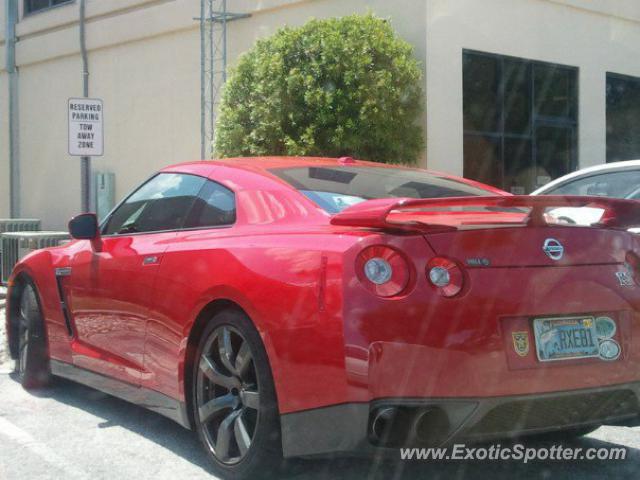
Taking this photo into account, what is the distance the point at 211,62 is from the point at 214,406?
39.2 feet

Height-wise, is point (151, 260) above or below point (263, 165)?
below

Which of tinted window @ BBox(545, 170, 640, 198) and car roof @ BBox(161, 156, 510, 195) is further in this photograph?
tinted window @ BBox(545, 170, 640, 198)

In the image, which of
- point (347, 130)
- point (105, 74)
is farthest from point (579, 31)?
point (105, 74)

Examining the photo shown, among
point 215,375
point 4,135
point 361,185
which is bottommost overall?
point 215,375

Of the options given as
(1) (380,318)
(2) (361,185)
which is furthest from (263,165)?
(1) (380,318)

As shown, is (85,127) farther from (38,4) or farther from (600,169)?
(38,4)

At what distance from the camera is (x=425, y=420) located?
11.8ft

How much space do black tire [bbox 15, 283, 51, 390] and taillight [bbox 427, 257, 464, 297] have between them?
3.47 meters

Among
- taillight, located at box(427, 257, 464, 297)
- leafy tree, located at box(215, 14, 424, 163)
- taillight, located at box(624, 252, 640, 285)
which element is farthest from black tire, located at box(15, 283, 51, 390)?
leafy tree, located at box(215, 14, 424, 163)

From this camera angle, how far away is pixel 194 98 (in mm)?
16391

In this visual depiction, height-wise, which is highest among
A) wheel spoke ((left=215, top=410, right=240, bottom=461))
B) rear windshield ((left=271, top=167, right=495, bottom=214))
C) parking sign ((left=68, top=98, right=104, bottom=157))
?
parking sign ((left=68, top=98, right=104, bottom=157))

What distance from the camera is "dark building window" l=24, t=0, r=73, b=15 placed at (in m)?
19.8

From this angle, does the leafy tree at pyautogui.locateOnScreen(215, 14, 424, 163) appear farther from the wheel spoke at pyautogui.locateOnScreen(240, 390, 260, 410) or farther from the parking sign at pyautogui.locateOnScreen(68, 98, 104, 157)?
the wheel spoke at pyautogui.locateOnScreen(240, 390, 260, 410)

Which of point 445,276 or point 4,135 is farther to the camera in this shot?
point 4,135
